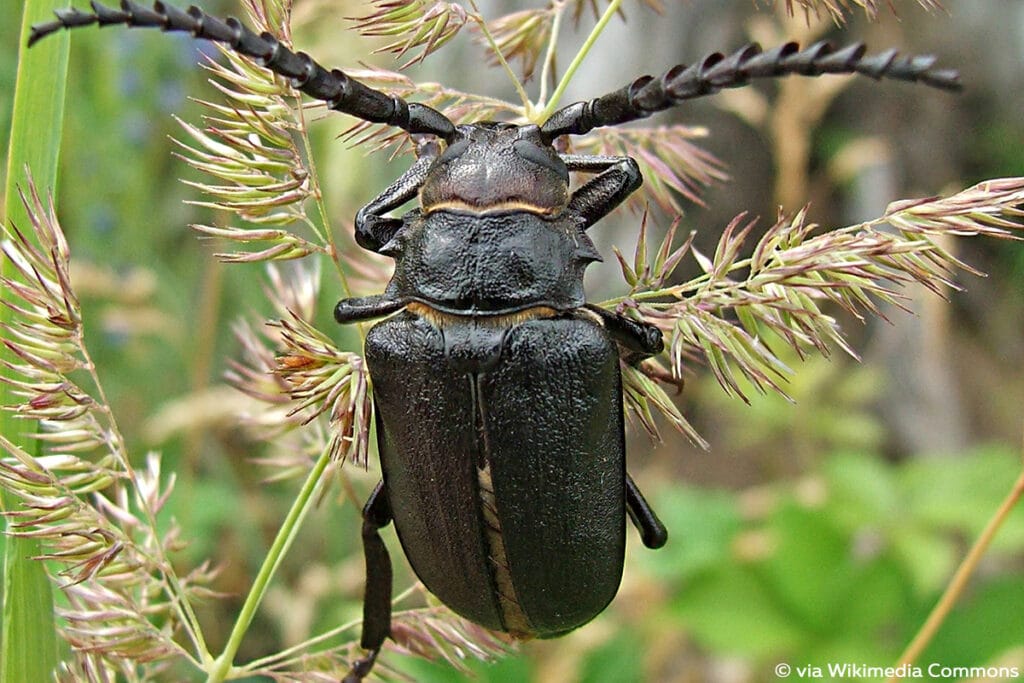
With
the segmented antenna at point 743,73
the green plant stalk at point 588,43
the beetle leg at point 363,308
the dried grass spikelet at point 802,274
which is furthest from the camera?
the beetle leg at point 363,308

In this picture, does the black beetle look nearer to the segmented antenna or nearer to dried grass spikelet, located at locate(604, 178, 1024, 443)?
the segmented antenna

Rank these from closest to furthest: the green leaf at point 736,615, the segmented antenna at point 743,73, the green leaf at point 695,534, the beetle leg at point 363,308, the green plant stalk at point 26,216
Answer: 1. the segmented antenna at point 743,73
2. the green plant stalk at point 26,216
3. the beetle leg at point 363,308
4. the green leaf at point 736,615
5. the green leaf at point 695,534

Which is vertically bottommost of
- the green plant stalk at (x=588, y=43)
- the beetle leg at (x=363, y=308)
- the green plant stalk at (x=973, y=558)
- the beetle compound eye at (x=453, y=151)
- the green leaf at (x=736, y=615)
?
the green leaf at (x=736, y=615)

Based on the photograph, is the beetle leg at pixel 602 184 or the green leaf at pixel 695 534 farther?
the green leaf at pixel 695 534

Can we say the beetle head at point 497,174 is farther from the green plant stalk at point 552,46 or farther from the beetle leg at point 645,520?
the beetle leg at point 645,520

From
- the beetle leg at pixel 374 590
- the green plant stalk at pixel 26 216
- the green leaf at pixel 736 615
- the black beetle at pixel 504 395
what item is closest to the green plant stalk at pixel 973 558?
the black beetle at pixel 504 395

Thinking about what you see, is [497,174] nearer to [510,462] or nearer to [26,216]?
[510,462]

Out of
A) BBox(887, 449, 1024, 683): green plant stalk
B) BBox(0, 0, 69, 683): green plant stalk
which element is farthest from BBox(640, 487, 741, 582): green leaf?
BBox(0, 0, 69, 683): green plant stalk
